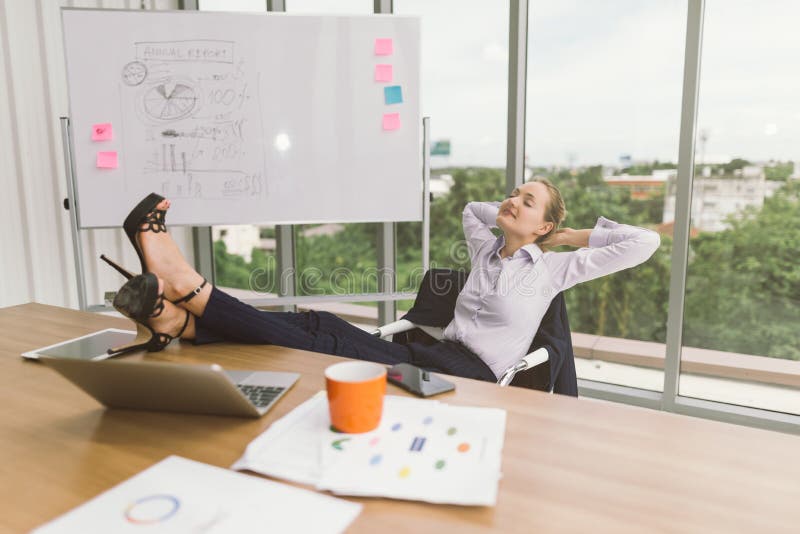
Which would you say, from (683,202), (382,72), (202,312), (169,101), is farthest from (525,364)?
(169,101)

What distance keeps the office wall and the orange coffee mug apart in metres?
2.27

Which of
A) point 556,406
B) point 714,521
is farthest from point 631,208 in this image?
point 714,521

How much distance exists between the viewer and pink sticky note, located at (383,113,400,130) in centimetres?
270

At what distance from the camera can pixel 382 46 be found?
8.71 ft

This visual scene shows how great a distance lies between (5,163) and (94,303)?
842 millimetres

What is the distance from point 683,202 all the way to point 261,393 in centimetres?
217

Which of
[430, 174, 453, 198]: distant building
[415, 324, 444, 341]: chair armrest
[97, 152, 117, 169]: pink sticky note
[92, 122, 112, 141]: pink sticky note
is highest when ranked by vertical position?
[92, 122, 112, 141]: pink sticky note

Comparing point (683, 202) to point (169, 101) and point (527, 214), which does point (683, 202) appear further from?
point (169, 101)

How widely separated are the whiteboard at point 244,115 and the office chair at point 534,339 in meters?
0.91

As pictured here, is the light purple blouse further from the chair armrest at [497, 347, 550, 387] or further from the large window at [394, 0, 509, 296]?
the large window at [394, 0, 509, 296]

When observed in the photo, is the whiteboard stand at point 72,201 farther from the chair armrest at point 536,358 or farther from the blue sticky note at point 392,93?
→ the chair armrest at point 536,358

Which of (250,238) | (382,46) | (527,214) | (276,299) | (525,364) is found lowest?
(276,299)

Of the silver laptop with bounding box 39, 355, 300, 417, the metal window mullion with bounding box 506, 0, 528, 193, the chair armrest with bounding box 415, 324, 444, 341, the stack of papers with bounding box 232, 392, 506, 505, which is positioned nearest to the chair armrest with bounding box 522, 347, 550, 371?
the chair armrest with bounding box 415, 324, 444, 341

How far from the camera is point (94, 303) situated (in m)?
3.21
